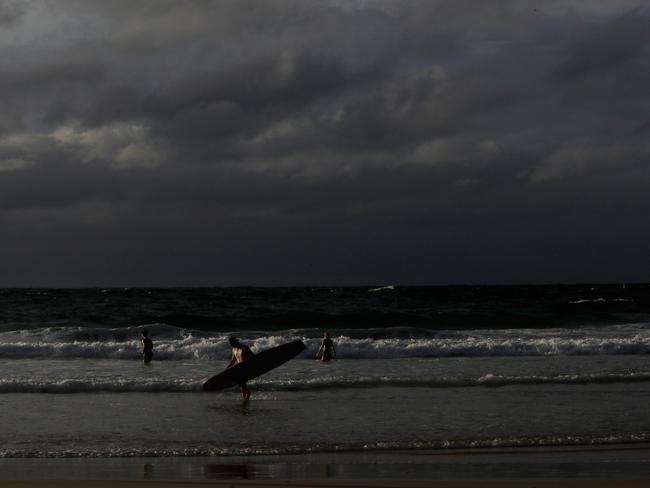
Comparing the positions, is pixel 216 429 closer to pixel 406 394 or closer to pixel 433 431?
pixel 433 431

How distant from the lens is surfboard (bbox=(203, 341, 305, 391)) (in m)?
17.4

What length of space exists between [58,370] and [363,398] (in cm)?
1040

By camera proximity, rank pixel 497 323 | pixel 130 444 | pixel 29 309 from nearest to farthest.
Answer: pixel 130 444 < pixel 497 323 < pixel 29 309

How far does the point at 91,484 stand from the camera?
9.16 m

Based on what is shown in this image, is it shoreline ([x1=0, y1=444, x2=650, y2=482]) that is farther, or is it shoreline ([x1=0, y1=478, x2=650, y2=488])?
shoreline ([x1=0, y1=444, x2=650, y2=482])

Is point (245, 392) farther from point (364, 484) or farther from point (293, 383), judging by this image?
point (364, 484)

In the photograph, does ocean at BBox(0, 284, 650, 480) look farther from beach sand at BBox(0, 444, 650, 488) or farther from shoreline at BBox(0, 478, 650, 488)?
shoreline at BBox(0, 478, 650, 488)

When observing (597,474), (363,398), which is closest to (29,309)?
(363,398)

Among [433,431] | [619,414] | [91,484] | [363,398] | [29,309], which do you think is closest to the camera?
[91,484]

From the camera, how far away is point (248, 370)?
17.8 m

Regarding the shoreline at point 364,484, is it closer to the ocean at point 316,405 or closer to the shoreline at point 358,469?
the shoreline at point 358,469

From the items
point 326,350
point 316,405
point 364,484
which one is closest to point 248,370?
point 316,405

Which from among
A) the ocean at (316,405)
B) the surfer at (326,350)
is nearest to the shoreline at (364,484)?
the ocean at (316,405)

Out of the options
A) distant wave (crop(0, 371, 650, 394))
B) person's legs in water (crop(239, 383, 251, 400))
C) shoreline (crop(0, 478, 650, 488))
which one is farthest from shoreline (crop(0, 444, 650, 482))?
distant wave (crop(0, 371, 650, 394))
